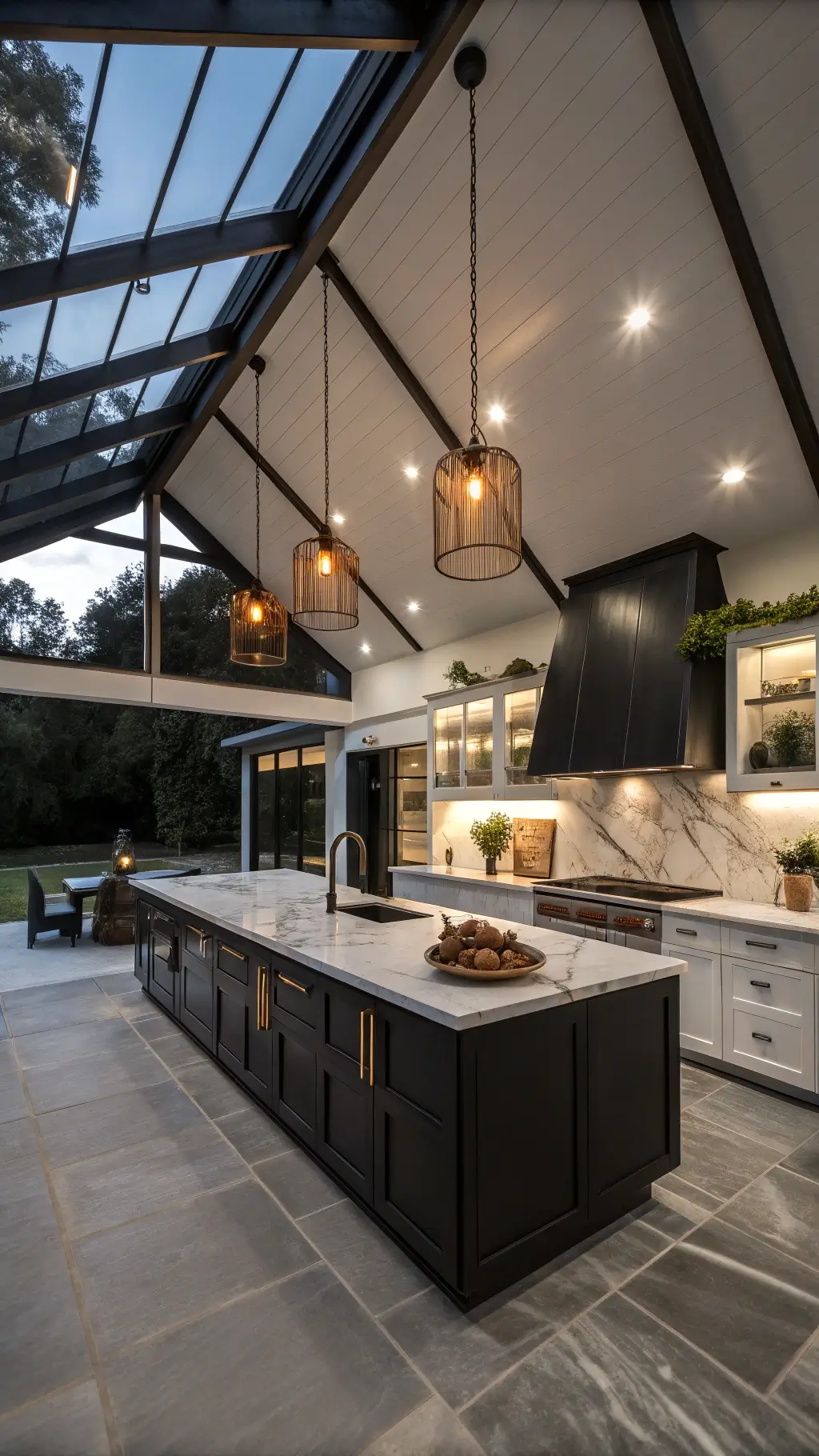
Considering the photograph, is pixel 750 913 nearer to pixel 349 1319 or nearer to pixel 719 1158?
pixel 719 1158

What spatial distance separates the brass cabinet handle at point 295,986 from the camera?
2.71 meters

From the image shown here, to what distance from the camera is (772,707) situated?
4.03m

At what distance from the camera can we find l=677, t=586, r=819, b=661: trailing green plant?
3869 millimetres

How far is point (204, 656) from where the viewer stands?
26.0 feet

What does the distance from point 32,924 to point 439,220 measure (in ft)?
22.5

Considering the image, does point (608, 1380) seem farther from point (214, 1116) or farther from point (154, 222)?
point (154, 222)

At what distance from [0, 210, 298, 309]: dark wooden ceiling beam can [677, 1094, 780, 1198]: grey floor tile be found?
4.86 meters

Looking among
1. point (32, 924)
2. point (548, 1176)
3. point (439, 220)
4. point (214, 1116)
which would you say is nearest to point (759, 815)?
point (548, 1176)

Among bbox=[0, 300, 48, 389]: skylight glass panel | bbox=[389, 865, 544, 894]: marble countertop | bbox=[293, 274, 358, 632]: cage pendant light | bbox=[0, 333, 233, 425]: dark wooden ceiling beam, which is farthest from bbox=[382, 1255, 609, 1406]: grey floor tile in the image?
bbox=[0, 333, 233, 425]: dark wooden ceiling beam

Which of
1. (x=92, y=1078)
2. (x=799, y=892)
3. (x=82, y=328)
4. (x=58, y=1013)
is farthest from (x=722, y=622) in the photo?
(x=58, y=1013)

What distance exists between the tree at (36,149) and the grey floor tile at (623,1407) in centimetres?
Result: 459

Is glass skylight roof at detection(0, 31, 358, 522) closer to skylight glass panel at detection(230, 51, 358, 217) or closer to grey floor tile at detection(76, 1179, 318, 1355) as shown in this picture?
skylight glass panel at detection(230, 51, 358, 217)

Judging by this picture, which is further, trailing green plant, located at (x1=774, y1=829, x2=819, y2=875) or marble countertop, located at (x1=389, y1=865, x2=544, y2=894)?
marble countertop, located at (x1=389, y1=865, x2=544, y2=894)

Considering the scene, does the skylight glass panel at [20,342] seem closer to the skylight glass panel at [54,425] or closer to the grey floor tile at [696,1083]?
the skylight glass panel at [54,425]
